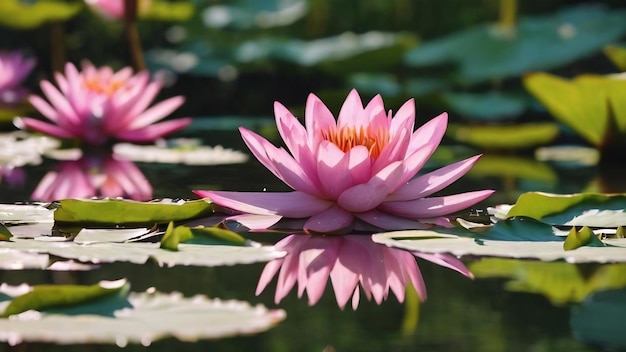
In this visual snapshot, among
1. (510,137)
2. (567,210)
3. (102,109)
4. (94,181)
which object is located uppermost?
(102,109)

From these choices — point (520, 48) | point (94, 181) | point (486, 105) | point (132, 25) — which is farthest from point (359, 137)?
point (520, 48)

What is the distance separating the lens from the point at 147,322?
896 mm

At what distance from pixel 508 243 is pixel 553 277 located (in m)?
0.12

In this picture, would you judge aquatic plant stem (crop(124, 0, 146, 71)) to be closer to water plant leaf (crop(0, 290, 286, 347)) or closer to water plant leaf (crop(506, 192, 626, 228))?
water plant leaf (crop(506, 192, 626, 228))

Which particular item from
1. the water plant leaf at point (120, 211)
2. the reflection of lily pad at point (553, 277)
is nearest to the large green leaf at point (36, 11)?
the water plant leaf at point (120, 211)

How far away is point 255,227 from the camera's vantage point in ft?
4.58

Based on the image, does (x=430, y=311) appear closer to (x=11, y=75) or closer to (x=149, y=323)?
(x=149, y=323)

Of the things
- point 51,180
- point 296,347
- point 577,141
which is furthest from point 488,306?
point 577,141

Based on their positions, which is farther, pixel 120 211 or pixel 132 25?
pixel 132 25

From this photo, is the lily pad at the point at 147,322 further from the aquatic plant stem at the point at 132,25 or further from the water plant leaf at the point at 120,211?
the aquatic plant stem at the point at 132,25

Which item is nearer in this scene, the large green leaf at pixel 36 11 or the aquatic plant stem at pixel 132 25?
the aquatic plant stem at pixel 132 25

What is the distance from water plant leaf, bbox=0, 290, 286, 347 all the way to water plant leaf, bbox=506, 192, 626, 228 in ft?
1.96

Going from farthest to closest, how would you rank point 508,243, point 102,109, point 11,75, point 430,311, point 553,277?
point 11,75 < point 102,109 < point 508,243 < point 553,277 < point 430,311

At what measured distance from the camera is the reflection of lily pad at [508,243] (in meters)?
1.19
